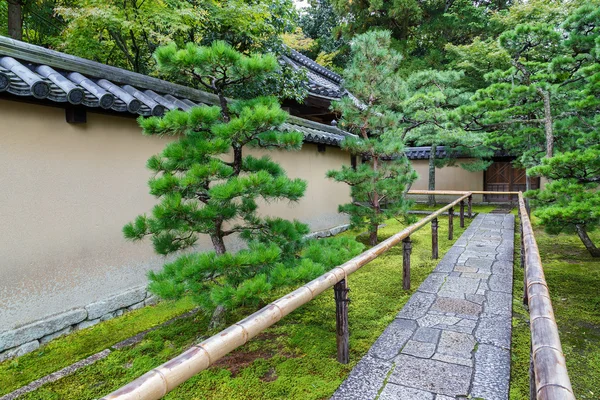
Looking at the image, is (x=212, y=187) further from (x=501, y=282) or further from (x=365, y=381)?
(x=501, y=282)

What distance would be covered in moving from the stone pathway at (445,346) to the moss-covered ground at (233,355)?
20 centimetres

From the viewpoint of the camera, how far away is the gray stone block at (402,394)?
232 cm

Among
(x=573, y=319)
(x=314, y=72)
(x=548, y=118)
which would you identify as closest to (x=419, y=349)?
(x=573, y=319)

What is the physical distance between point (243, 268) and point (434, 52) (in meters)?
17.2

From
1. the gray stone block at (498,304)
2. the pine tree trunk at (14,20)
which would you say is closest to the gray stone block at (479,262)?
the gray stone block at (498,304)

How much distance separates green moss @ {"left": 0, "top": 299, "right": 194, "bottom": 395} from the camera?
2.93 metres

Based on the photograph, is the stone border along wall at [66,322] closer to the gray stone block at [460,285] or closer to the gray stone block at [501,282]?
the gray stone block at [460,285]

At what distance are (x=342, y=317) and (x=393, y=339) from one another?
776mm

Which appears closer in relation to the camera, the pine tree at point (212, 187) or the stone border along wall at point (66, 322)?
the pine tree at point (212, 187)

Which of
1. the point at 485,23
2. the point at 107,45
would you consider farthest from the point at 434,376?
the point at 485,23

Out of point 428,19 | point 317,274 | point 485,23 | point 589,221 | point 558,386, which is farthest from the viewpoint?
point 428,19

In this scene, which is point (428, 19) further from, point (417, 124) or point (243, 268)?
point (243, 268)

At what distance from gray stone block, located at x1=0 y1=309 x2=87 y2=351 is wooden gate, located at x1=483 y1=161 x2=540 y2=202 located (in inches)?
710

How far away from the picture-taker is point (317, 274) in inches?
114
